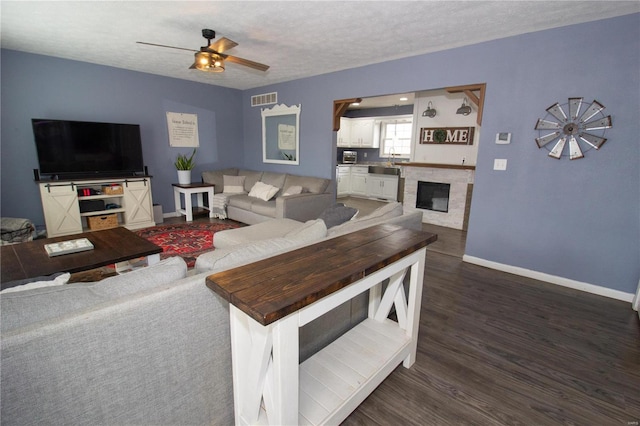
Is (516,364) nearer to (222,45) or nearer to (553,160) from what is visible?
(553,160)

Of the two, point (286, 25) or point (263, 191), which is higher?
point (286, 25)

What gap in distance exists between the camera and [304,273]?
119cm

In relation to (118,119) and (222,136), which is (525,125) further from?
(118,119)

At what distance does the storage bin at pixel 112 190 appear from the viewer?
437 centimetres

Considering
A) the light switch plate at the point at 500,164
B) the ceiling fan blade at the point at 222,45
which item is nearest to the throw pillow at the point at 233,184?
the ceiling fan blade at the point at 222,45

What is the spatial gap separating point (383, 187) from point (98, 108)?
5.78 meters

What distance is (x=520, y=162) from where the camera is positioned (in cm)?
312

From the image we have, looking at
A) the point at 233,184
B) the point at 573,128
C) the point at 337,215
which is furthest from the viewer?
the point at 233,184

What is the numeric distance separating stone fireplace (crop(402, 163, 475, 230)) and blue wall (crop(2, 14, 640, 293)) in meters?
1.63

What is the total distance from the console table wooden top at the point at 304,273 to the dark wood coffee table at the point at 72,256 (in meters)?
1.62

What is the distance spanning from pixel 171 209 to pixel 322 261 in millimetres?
5020

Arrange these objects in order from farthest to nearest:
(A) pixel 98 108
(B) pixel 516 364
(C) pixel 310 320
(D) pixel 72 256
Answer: (A) pixel 98 108, (D) pixel 72 256, (B) pixel 516 364, (C) pixel 310 320

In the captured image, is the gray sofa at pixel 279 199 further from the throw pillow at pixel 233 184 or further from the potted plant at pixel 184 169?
the potted plant at pixel 184 169

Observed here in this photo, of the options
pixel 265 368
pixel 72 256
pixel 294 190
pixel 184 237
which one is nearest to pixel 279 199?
pixel 294 190
